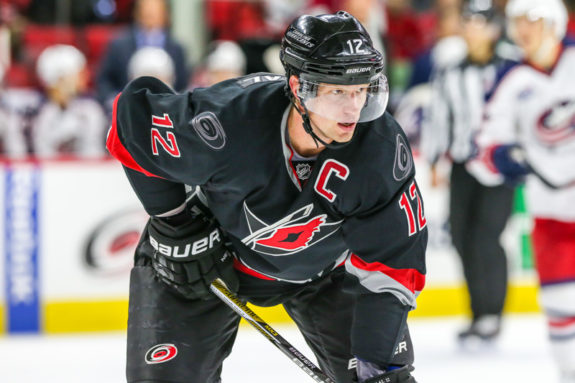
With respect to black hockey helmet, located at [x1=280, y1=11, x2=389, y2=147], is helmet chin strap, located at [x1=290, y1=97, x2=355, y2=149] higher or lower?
lower

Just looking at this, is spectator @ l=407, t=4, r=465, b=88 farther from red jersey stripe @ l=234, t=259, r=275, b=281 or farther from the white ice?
red jersey stripe @ l=234, t=259, r=275, b=281

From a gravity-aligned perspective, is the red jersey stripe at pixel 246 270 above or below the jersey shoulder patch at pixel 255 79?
below

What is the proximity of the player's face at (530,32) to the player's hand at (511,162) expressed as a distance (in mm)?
362

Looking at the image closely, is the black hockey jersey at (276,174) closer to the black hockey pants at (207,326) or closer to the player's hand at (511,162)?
the black hockey pants at (207,326)

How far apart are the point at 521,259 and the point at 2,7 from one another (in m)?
3.49

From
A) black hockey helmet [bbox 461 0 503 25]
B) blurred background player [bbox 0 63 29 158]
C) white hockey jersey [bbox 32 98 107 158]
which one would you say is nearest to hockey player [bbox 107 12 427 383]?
black hockey helmet [bbox 461 0 503 25]

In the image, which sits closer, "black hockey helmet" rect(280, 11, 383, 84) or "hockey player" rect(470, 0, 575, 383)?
"black hockey helmet" rect(280, 11, 383, 84)

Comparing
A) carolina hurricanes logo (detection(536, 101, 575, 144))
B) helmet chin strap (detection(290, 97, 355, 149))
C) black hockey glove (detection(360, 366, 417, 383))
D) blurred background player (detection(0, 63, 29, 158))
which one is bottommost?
blurred background player (detection(0, 63, 29, 158))

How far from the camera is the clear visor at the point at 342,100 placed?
1.93 m

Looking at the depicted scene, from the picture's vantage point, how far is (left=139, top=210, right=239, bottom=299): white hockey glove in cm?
223

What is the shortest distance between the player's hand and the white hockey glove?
156 centimetres

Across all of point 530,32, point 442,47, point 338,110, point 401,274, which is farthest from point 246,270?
point 442,47

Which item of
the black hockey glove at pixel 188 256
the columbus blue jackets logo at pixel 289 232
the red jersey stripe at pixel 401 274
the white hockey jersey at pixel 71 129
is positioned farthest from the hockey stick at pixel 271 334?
the white hockey jersey at pixel 71 129

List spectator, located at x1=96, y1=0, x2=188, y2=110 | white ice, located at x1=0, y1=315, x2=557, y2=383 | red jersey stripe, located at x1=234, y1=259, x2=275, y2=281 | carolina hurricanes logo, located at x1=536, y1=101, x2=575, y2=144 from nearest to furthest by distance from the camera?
1. red jersey stripe, located at x1=234, y1=259, x2=275, y2=281
2. carolina hurricanes logo, located at x1=536, y1=101, x2=575, y2=144
3. white ice, located at x1=0, y1=315, x2=557, y2=383
4. spectator, located at x1=96, y1=0, x2=188, y2=110
